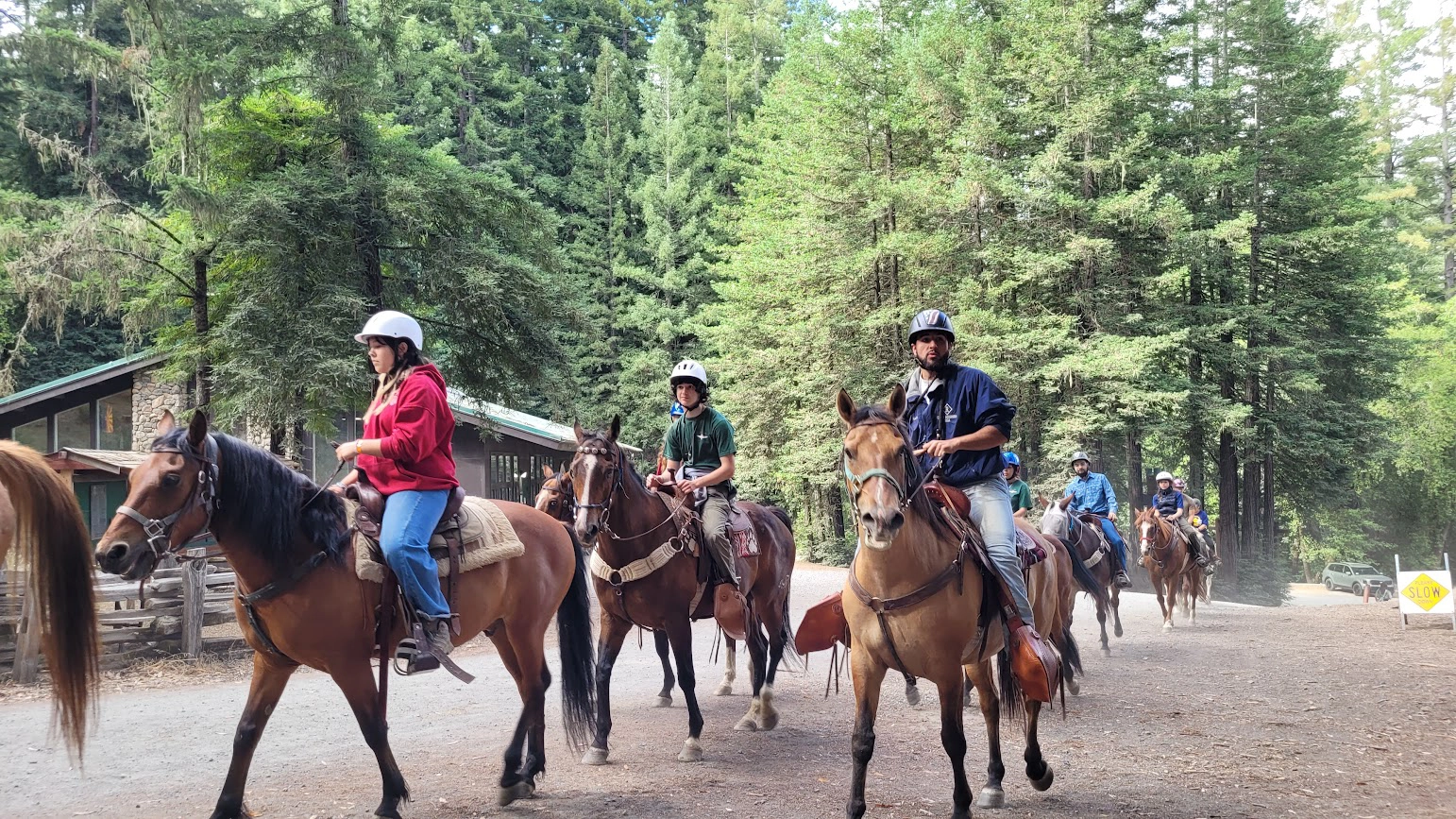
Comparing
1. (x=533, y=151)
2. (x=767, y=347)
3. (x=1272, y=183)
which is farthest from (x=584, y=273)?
(x=1272, y=183)

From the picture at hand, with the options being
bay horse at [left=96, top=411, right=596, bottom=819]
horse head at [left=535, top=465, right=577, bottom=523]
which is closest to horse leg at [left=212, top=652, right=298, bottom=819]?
bay horse at [left=96, top=411, right=596, bottom=819]

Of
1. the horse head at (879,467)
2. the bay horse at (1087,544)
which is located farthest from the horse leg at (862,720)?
the bay horse at (1087,544)

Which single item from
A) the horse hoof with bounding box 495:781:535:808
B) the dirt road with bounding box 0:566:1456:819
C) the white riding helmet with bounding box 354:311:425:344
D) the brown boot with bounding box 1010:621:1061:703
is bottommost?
the dirt road with bounding box 0:566:1456:819

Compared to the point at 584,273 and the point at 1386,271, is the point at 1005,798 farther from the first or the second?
Answer: the point at 584,273

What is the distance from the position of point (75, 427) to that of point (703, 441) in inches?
813

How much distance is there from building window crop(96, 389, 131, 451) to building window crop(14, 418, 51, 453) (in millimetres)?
999

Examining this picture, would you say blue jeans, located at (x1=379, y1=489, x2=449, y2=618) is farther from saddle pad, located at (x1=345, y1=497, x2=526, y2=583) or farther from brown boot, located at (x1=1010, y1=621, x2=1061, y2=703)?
brown boot, located at (x1=1010, y1=621, x2=1061, y2=703)

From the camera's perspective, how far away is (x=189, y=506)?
185 inches

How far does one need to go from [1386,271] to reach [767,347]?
2208 cm

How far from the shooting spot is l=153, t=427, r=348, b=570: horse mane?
195 inches

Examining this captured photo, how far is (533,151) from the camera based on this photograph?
156 feet

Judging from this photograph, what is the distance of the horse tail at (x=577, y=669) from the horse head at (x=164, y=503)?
8.82 feet

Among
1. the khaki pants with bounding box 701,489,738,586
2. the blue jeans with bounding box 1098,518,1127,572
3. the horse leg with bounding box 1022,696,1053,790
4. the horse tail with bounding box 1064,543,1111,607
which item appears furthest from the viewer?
the blue jeans with bounding box 1098,518,1127,572

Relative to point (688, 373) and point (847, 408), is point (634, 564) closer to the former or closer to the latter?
point (688, 373)
